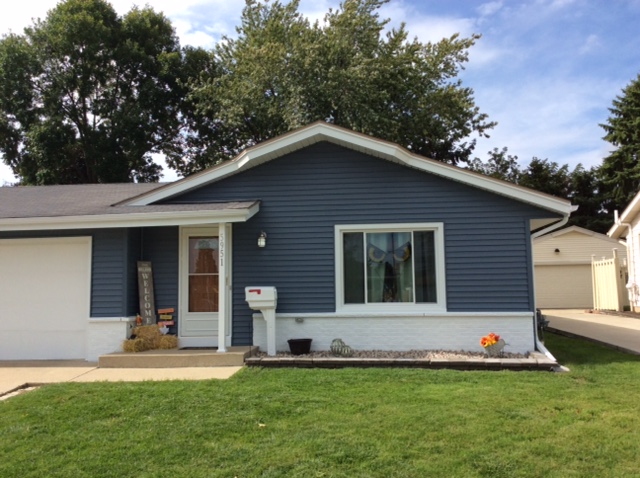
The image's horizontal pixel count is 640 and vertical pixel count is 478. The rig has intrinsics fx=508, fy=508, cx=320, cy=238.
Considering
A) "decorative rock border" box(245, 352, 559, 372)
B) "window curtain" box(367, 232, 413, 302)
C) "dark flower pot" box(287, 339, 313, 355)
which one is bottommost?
"decorative rock border" box(245, 352, 559, 372)

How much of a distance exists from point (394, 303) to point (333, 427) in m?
4.11

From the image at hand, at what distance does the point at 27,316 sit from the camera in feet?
27.8

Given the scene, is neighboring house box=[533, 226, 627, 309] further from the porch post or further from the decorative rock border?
the porch post

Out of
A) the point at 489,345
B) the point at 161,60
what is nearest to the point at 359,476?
the point at 489,345

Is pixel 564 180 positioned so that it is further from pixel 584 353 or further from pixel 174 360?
pixel 174 360

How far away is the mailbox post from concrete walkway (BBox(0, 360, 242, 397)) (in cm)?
83

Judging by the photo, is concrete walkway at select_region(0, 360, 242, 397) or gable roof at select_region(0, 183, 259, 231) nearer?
concrete walkway at select_region(0, 360, 242, 397)

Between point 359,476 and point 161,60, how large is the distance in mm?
23237

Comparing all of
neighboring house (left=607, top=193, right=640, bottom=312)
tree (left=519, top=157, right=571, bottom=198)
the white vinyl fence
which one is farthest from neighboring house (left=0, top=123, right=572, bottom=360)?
tree (left=519, top=157, right=571, bottom=198)

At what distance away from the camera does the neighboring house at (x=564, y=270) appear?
21359mm

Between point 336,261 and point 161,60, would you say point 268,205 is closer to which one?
point 336,261

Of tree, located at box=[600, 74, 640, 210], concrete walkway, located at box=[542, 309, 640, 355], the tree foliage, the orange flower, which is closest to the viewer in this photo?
the orange flower

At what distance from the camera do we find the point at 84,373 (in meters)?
7.25

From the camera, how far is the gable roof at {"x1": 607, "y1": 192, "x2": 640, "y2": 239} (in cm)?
1528
